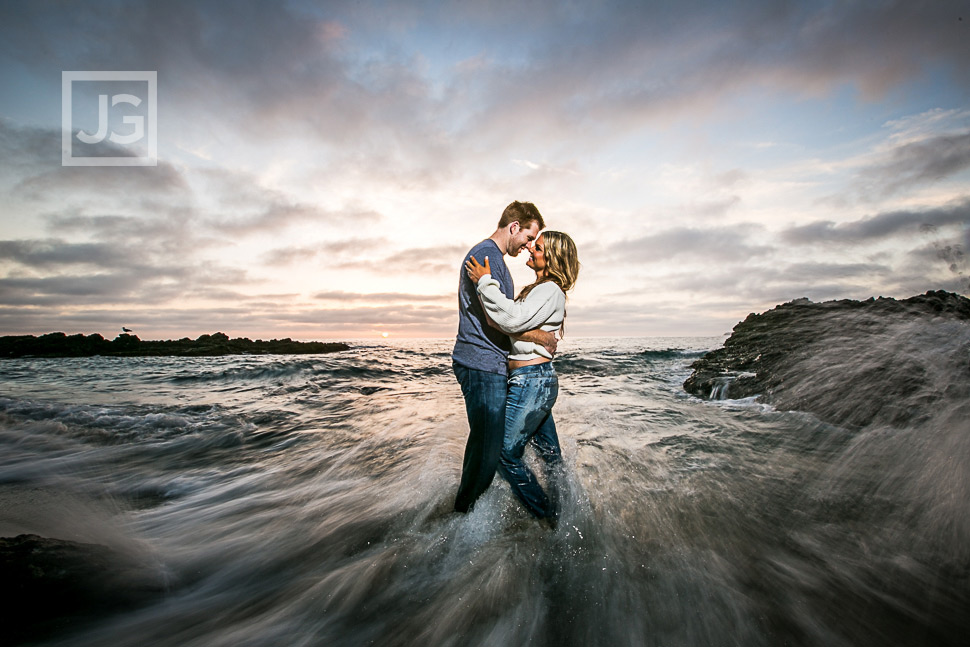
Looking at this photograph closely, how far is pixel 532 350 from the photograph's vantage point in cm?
283

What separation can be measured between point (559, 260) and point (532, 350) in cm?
76

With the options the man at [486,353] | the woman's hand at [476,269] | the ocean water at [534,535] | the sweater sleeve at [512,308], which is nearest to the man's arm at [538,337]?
the man at [486,353]

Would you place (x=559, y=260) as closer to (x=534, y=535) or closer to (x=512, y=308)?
(x=512, y=308)

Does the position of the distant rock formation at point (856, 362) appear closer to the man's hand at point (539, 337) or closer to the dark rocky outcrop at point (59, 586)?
the man's hand at point (539, 337)

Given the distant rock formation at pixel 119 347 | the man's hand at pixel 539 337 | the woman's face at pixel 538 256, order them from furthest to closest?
the distant rock formation at pixel 119 347
the woman's face at pixel 538 256
the man's hand at pixel 539 337

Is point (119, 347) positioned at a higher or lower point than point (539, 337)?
lower

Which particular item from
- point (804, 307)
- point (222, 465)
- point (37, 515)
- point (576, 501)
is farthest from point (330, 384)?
point (804, 307)

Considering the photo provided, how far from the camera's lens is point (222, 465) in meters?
6.09

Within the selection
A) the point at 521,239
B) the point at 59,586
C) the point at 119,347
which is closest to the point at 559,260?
the point at 521,239

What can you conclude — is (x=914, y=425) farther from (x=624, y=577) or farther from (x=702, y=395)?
(x=624, y=577)

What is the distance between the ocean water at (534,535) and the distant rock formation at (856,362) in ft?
2.71

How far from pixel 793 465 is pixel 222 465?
871cm

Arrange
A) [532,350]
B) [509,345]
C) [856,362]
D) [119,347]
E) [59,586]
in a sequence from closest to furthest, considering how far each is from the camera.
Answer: [59,586] → [532,350] → [509,345] → [856,362] → [119,347]

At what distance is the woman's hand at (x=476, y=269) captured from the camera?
2691mm
